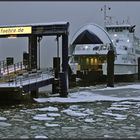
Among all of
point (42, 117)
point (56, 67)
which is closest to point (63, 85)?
point (56, 67)

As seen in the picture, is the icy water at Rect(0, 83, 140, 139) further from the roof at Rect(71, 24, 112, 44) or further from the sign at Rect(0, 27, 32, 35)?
the roof at Rect(71, 24, 112, 44)

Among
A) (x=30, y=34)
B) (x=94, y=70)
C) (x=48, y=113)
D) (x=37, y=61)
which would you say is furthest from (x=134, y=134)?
(x=94, y=70)

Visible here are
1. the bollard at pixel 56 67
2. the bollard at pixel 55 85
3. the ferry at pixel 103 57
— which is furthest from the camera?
the ferry at pixel 103 57

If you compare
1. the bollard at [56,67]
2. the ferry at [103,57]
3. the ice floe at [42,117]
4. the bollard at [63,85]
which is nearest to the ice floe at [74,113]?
the ice floe at [42,117]

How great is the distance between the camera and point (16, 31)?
2705cm

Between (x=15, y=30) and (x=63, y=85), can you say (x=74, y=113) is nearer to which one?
(x=63, y=85)

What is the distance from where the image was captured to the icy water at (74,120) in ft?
41.0

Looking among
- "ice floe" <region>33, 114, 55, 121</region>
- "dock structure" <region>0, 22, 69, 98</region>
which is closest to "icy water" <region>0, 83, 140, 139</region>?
"ice floe" <region>33, 114, 55, 121</region>

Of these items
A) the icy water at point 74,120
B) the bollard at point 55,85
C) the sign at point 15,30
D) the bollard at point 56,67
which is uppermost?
the sign at point 15,30

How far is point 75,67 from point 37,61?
22.6 m

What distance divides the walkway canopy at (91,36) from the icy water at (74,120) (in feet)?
100

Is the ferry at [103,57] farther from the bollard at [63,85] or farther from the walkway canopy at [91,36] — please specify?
the bollard at [63,85]

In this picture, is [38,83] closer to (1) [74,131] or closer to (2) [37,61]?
(2) [37,61]

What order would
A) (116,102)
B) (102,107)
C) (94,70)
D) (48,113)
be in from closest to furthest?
(48,113), (102,107), (116,102), (94,70)
